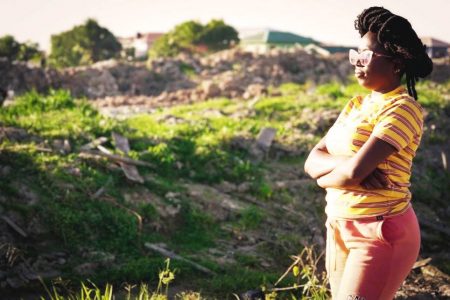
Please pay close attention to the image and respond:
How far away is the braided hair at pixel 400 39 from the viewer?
2.22m

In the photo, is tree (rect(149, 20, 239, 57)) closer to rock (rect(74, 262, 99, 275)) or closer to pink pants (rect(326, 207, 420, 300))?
rock (rect(74, 262, 99, 275))

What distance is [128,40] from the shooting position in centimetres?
6750

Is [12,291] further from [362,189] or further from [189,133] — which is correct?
[189,133]

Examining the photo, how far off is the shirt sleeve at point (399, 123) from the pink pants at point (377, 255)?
0.36 metres

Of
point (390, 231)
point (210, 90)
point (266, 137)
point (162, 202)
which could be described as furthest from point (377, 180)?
point (210, 90)

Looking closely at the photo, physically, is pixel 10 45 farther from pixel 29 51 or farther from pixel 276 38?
pixel 276 38

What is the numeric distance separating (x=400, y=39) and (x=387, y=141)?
1.73ft

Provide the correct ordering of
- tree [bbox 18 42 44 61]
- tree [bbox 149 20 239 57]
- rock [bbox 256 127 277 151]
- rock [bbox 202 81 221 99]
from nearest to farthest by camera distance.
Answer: rock [bbox 256 127 277 151] → rock [bbox 202 81 221 99] → tree [bbox 18 42 44 61] → tree [bbox 149 20 239 57]

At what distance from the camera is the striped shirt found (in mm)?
2082

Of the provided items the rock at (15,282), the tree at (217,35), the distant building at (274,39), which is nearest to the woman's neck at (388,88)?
the rock at (15,282)

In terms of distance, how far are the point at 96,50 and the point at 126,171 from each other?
36.0m

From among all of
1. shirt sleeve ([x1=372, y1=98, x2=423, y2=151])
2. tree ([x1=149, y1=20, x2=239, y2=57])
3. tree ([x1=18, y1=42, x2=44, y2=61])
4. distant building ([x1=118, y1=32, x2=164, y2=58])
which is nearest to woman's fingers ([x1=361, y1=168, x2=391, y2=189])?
shirt sleeve ([x1=372, y1=98, x2=423, y2=151])

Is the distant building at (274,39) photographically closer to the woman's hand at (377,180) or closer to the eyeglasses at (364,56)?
the eyeglasses at (364,56)

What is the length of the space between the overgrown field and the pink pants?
1735 mm
